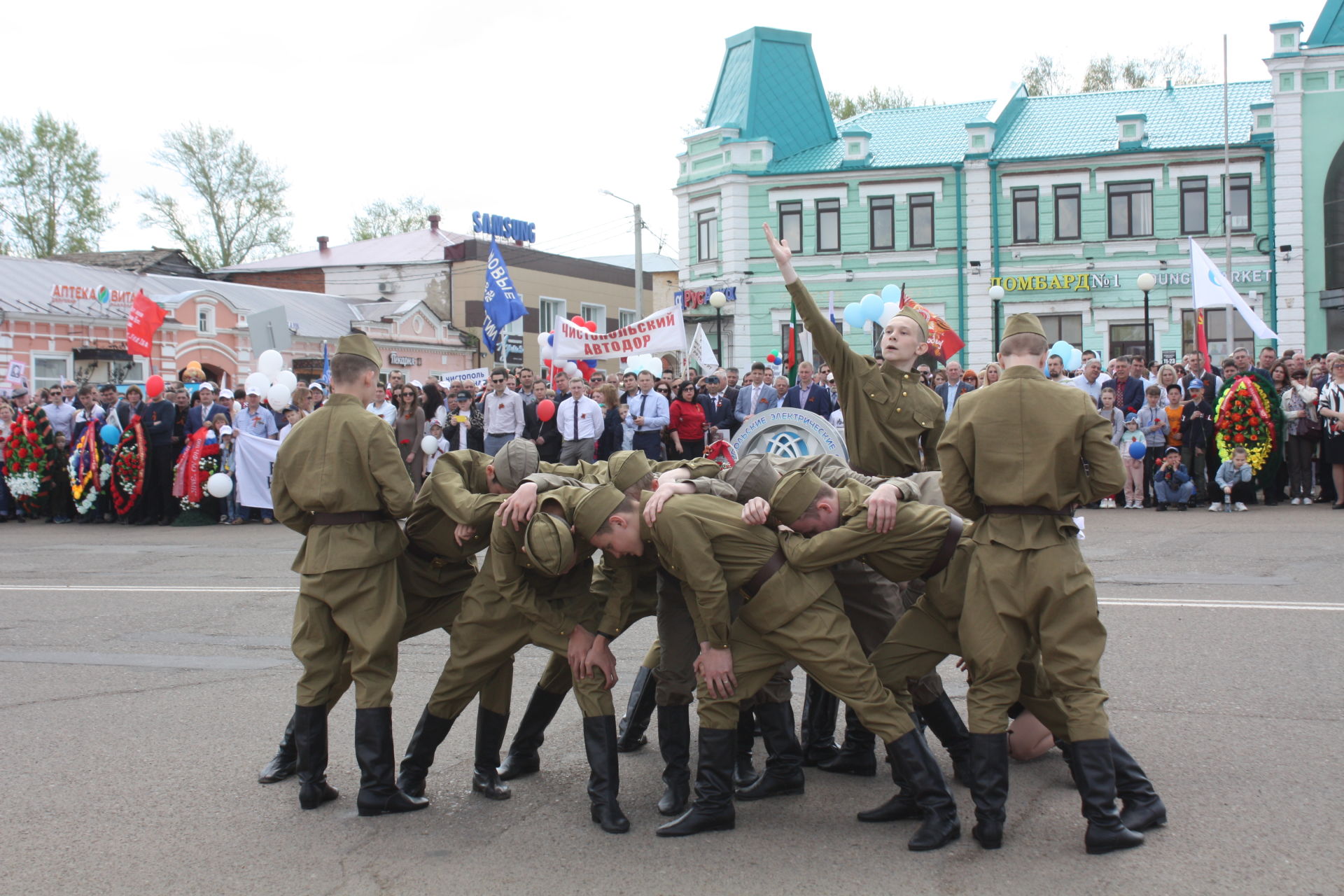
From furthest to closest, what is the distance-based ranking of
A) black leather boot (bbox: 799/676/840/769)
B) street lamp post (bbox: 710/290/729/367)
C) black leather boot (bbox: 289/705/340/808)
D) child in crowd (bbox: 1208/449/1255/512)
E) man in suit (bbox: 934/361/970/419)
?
street lamp post (bbox: 710/290/729/367) < man in suit (bbox: 934/361/970/419) < child in crowd (bbox: 1208/449/1255/512) < black leather boot (bbox: 799/676/840/769) < black leather boot (bbox: 289/705/340/808)

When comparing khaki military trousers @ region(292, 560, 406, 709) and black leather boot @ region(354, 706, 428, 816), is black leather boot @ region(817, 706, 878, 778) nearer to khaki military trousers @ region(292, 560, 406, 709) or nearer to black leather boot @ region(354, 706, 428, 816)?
black leather boot @ region(354, 706, 428, 816)

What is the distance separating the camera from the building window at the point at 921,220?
34.8 m

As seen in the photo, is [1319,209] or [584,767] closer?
[584,767]

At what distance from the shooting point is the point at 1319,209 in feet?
103

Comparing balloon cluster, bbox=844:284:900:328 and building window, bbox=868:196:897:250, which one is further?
building window, bbox=868:196:897:250

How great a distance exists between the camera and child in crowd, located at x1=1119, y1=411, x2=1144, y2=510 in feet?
50.2

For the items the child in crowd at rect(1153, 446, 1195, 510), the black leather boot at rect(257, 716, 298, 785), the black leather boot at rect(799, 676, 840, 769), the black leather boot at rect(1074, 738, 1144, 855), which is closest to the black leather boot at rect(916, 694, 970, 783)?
the black leather boot at rect(799, 676, 840, 769)

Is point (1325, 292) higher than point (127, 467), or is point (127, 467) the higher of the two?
point (1325, 292)

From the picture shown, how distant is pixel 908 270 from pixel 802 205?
3.85 meters

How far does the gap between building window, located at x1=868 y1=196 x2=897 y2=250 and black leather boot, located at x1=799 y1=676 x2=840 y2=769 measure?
31134mm

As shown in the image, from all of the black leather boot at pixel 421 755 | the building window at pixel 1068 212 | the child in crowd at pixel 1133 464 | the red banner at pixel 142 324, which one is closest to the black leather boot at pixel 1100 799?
the black leather boot at pixel 421 755

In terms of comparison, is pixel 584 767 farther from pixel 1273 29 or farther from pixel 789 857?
pixel 1273 29

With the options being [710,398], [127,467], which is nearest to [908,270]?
[710,398]

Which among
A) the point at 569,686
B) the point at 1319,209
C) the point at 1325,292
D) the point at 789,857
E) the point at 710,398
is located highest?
the point at 1319,209
